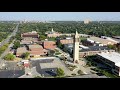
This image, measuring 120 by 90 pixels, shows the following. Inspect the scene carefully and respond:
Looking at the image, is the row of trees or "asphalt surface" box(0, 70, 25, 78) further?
the row of trees

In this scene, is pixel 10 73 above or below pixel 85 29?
below

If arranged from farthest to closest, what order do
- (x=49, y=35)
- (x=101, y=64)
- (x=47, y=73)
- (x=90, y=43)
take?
(x=49, y=35), (x=90, y=43), (x=101, y=64), (x=47, y=73)

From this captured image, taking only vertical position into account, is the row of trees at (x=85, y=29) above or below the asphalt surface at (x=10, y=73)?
above

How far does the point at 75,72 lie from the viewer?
5457 millimetres

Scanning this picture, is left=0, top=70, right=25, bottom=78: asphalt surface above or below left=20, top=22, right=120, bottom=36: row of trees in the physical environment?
below

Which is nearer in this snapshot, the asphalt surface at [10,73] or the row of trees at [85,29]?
the asphalt surface at [10,73]

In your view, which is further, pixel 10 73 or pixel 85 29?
pixel 85 29

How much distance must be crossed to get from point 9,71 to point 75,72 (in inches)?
70.3
